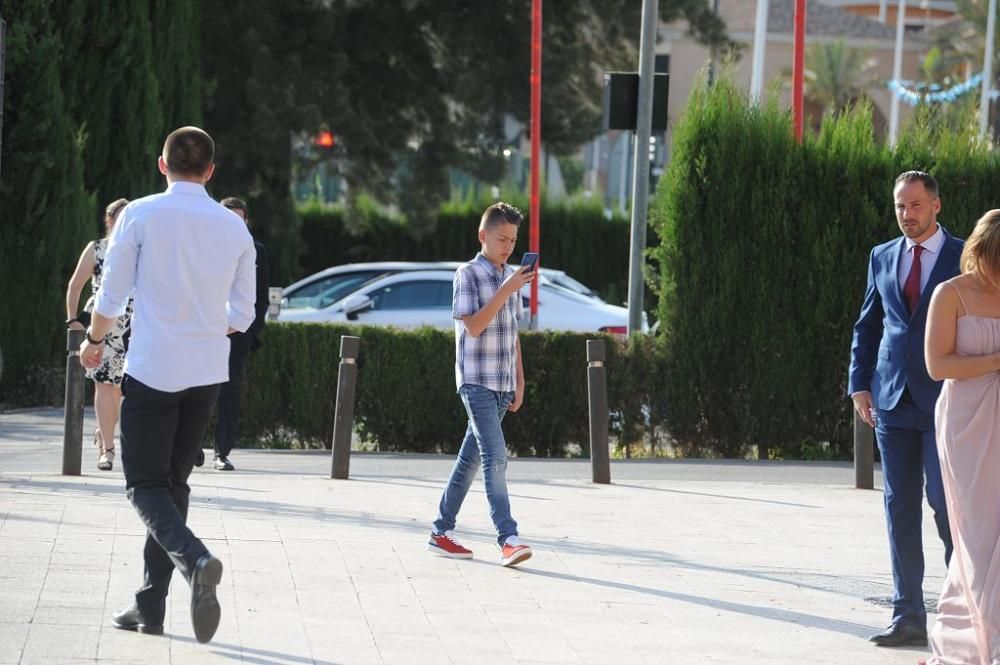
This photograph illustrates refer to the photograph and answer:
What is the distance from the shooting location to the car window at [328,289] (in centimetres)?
2127

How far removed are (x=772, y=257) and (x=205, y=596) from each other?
28.5ft

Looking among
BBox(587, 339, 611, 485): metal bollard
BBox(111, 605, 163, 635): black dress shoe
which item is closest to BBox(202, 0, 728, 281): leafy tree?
BBox(587, 339, 611, 485): metal bollard

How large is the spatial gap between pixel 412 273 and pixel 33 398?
5640 mm

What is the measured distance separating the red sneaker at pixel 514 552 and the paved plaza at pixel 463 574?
0.23ft

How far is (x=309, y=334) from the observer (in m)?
13.3

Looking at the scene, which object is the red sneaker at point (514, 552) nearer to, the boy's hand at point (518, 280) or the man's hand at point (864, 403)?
the boy's hand at point (518, 280)

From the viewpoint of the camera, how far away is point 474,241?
3472 cm

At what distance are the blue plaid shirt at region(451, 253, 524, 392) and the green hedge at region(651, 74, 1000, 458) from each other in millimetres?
5774

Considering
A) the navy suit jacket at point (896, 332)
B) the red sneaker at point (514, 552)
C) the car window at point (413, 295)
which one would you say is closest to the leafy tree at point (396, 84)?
the car window at point (413, 295)

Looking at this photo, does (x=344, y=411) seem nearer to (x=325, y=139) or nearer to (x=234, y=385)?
(x=234, y=385)

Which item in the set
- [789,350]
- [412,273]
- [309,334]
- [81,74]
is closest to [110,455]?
[309,334]

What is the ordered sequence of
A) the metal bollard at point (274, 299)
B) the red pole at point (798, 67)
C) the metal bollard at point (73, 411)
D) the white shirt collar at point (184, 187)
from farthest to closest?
the red pole at point (798, 67)
the metal bollard at point (274, 299)
the metal bollard at point (73, 411)
the white shirt collar at point (184, 187)

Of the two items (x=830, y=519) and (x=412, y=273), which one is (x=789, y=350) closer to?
(x=830, y=519)

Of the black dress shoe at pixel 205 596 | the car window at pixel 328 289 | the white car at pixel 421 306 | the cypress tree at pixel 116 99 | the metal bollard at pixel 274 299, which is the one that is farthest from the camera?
the car window at pixel 328 289
